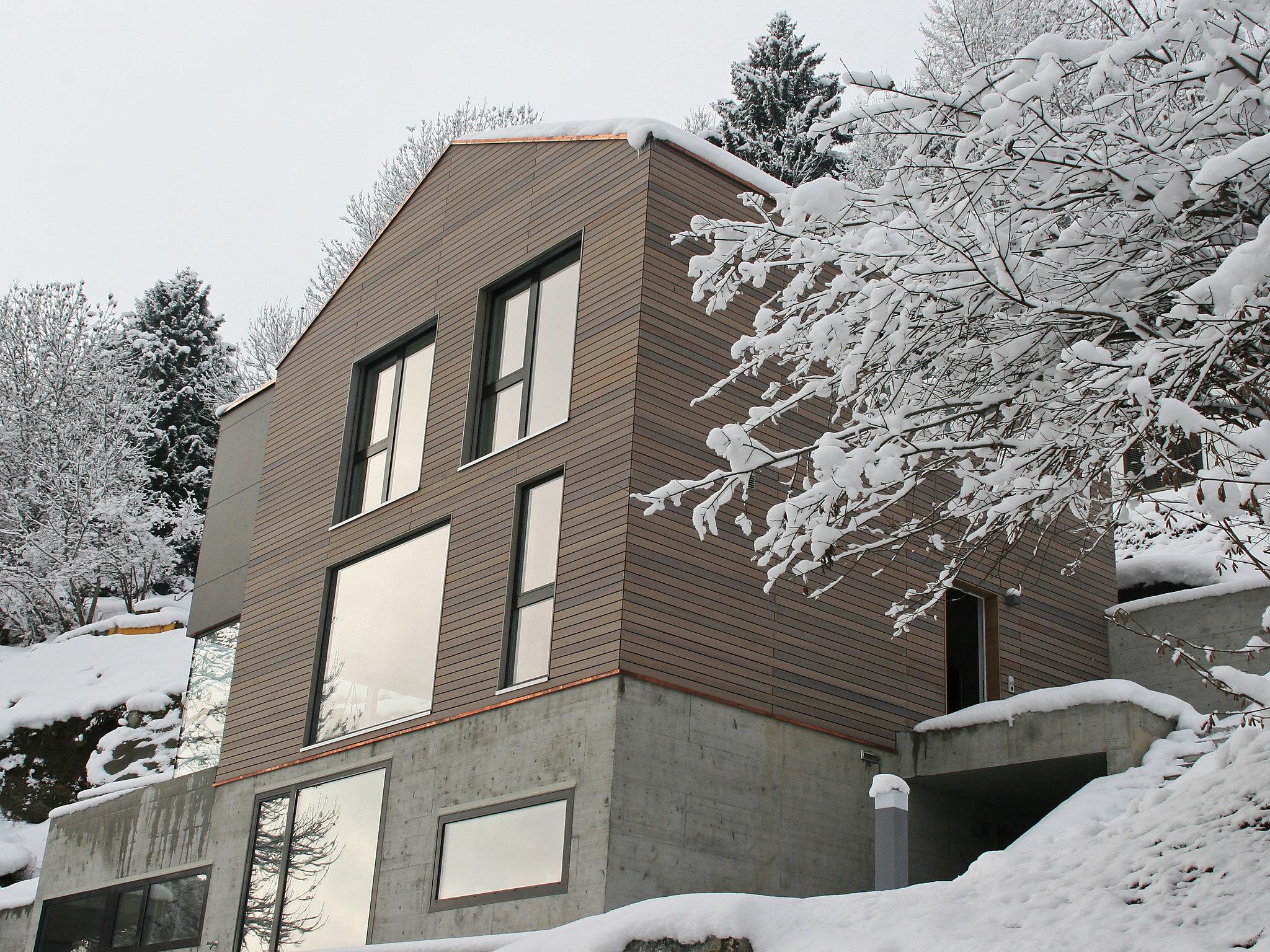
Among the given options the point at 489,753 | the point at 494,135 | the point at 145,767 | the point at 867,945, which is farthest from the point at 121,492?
the point at 867,945

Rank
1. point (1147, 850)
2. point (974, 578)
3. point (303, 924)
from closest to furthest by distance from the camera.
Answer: point (1147, 850)
point (303, 924)
point (974, 578)

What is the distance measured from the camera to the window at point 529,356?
11.4 metres

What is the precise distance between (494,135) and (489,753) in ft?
21.2

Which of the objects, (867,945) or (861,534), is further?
(861,534)

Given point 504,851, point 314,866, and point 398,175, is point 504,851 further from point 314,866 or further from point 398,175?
point 398,175

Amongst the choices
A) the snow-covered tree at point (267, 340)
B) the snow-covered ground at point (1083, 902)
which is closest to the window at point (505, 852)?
the snow-covered ground at point (1083, 902)

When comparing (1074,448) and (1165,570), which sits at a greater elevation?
(1165,570)

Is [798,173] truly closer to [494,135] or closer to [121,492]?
[494,135]

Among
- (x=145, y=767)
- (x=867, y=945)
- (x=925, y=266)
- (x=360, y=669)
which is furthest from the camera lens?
(x=145, y=767)

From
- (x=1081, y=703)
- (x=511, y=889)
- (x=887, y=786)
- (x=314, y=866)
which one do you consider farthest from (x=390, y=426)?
(x=1081, y=703)

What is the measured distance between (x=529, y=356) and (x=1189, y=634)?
755cm

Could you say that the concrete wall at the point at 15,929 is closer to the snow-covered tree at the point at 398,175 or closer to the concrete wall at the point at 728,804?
the concrete wall at the point at 728,804

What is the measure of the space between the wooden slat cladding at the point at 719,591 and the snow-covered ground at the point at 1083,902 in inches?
131

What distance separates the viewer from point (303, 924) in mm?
11312
